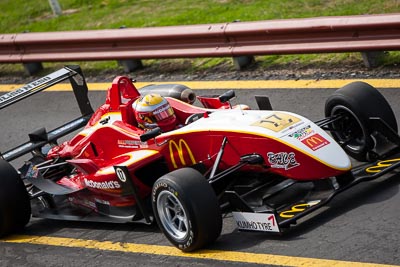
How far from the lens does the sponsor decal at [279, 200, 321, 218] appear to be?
713 centimetres

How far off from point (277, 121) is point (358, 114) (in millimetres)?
881

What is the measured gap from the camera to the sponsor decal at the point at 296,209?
23.4 feet

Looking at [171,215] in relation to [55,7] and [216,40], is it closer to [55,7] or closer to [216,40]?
[216,40]

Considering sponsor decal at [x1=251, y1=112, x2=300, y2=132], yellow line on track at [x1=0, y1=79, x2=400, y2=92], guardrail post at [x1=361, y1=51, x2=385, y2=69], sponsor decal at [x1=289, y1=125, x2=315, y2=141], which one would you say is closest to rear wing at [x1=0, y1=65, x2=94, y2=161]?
yellow line on track at [x1=0, y1=79, x2=400, y2=92]

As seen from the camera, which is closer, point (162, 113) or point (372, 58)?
point (162, 113)

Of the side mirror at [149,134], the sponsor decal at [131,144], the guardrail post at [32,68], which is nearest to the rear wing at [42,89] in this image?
the sponsor decal at [131,144]

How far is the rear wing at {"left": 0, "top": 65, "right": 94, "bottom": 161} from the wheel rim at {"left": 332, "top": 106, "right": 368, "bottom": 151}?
8.86 ft

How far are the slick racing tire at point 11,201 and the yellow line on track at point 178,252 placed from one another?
17 cm

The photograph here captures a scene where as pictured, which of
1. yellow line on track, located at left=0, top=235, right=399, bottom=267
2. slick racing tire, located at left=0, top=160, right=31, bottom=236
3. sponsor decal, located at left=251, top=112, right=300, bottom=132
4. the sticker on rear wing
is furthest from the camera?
slick racing tire, located at left=0, top=160, right=31, bottom=236

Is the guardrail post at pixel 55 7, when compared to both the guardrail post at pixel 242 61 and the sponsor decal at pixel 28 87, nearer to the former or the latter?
the guardrail post at pixel 242 61

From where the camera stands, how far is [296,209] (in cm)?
720

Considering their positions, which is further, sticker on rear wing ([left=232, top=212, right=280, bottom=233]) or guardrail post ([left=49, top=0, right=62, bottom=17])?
guardrail post ([left=49, top=0, right=62, bottom=17])

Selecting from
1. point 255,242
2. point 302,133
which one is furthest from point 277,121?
point 255,242

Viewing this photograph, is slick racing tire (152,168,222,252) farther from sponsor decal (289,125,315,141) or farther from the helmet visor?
the helmet visor
